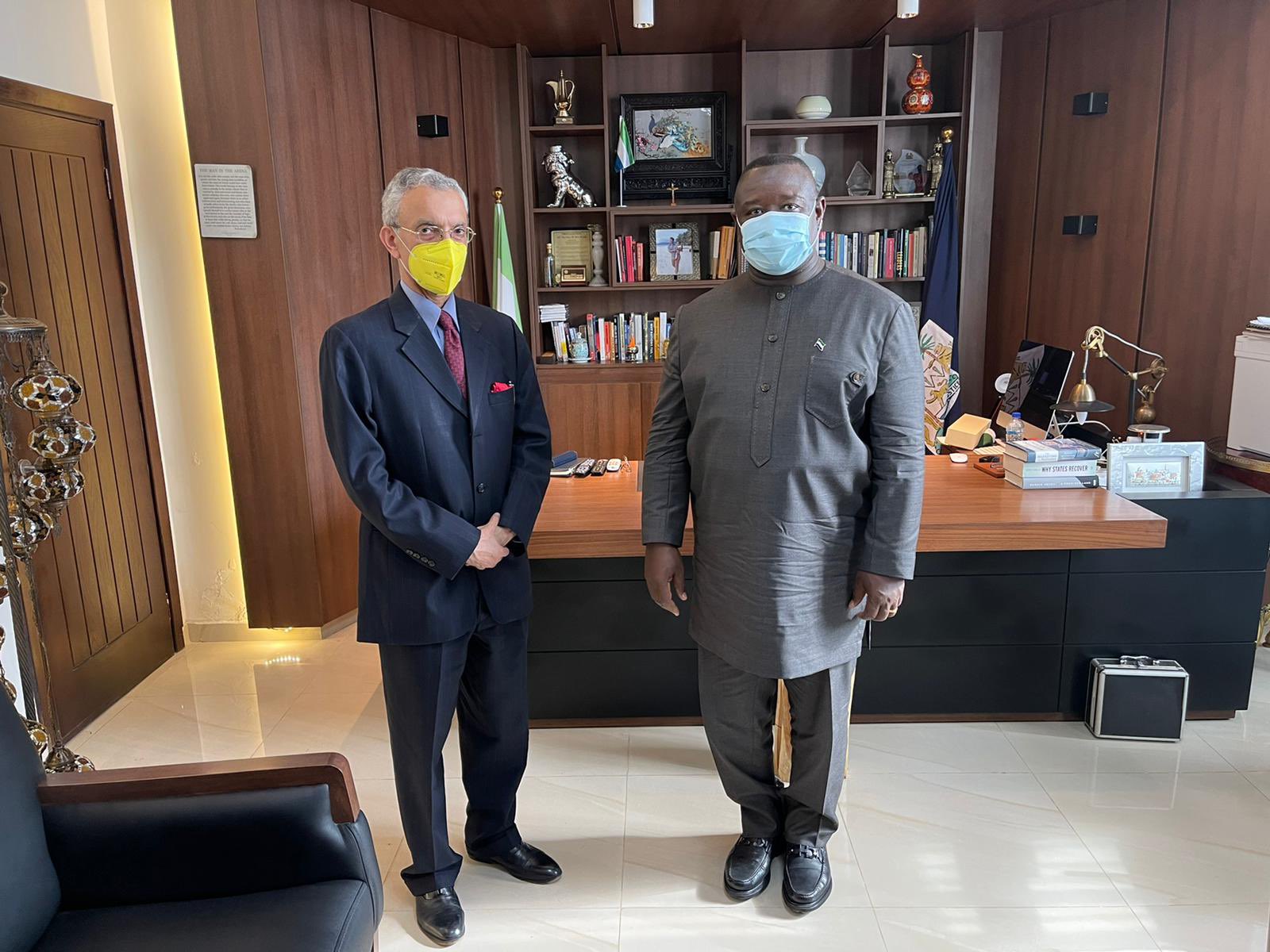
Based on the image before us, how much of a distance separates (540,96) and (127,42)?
2065 mm

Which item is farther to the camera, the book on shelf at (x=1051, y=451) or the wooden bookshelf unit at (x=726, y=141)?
the wooden bookshelf unit at (x=726, y=141)

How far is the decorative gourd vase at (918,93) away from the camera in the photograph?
442 cm

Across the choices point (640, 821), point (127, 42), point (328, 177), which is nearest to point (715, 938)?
point (640, 821)

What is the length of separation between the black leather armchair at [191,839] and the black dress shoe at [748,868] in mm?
859

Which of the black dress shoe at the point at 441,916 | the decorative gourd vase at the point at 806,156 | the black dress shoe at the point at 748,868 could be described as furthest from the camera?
the decorative gourd vase at the point at 806,156

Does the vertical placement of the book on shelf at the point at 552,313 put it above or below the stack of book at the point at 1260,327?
above

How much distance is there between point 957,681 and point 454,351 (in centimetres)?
189

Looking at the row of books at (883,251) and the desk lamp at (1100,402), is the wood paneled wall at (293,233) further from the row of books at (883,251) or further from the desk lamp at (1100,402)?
the desk lamp at (1100,402)

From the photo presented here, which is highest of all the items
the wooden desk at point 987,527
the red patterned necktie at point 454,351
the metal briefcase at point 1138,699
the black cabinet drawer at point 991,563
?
the red patterned necktie at point 454,351

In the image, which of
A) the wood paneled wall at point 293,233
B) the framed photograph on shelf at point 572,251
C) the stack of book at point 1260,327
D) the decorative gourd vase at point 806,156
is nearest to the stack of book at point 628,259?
the framed photograph on shelf at point 572,251

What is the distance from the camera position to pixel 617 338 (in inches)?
189

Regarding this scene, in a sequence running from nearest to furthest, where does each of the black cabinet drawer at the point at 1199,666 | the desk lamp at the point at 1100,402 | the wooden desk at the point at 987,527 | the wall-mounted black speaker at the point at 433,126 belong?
the wooden desk at the point at 987,527, the black cabinet drawer at the point at 1199,666, the desk lamp at the point at 1100,402, the wall-mounted black speaker at the point at 433,126

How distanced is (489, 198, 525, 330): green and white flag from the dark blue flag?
2.11 metres

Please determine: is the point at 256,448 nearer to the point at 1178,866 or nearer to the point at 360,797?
the point at 360,797
